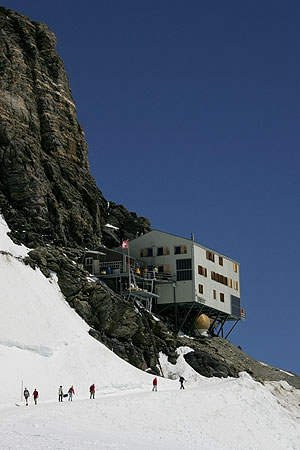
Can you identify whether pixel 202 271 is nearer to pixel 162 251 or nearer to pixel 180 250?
pixel 180 250

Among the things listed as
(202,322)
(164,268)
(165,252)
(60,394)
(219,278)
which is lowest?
(60,394)

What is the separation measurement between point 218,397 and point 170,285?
2956cm

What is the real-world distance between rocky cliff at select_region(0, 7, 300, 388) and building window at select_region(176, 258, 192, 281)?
27.6 feet

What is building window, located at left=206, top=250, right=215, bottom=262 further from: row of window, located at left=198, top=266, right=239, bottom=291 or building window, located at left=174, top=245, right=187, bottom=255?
building window, located at left=174, top=245, right=187, bottom=255

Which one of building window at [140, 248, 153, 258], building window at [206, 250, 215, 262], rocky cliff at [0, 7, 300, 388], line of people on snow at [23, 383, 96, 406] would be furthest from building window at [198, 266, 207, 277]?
line of people on snow at [23, 383, 96, 406]

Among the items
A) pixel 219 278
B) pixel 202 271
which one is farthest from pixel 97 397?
pixel 219 278

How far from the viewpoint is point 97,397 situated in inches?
2425

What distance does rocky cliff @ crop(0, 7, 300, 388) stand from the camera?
79562mm

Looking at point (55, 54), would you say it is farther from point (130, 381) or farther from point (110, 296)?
point (130, 381)

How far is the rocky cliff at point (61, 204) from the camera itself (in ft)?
261

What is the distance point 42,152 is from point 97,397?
41.6 meters

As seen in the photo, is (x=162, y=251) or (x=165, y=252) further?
(x=162, y=251)

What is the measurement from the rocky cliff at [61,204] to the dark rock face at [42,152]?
0.40ft

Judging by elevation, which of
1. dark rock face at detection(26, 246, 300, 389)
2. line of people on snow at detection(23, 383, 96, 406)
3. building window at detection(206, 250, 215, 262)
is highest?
building window at detection(206, 250, 215, 262)
